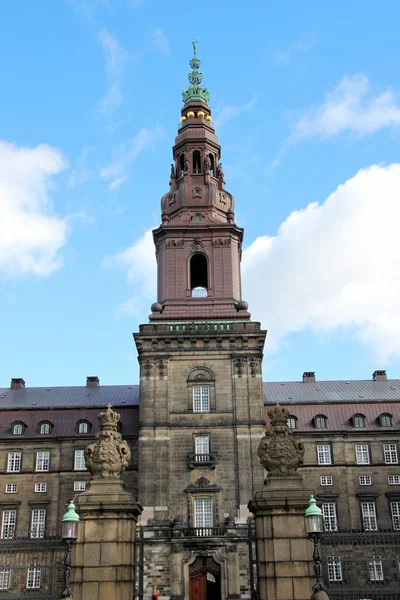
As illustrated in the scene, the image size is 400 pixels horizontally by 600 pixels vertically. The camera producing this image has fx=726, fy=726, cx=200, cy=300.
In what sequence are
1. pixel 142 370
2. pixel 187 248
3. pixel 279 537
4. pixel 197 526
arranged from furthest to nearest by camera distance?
pixel 187 248, pixel 142 370, pixel 197 526, pixel 279 537

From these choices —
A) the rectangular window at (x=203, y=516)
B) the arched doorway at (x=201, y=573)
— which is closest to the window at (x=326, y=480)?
the rectangular window at (x=203, y=516)

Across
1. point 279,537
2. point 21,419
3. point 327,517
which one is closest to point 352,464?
point 327,517

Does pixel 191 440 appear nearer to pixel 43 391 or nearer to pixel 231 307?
pixel 231 307

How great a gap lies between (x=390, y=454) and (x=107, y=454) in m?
41.0

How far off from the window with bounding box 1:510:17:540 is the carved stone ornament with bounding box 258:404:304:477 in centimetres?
3815

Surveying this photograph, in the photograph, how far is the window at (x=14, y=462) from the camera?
58125 mm

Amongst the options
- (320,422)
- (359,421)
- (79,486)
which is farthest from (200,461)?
(359,421)

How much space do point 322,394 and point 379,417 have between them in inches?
243

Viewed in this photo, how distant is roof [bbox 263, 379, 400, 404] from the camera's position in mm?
62906

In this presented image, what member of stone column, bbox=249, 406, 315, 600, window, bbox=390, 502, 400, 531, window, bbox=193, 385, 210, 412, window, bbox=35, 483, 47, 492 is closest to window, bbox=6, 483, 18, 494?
window, bbox=35, 483, 47, 492

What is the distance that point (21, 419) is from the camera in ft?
200

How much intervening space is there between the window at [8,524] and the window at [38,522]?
1.45 meters

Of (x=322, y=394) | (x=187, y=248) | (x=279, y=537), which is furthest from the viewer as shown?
(x=322, y=394)

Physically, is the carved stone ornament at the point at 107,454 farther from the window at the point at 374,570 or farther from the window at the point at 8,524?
the window at the point at 8,524
